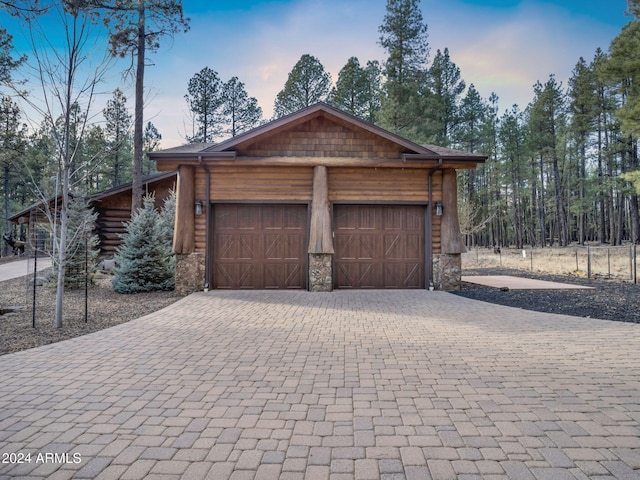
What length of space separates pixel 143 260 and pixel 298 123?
5.76 m

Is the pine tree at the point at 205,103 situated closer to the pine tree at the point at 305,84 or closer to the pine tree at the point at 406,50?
the pine tree at the point at 305,84

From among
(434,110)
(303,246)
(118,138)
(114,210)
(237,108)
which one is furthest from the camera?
(118,138)

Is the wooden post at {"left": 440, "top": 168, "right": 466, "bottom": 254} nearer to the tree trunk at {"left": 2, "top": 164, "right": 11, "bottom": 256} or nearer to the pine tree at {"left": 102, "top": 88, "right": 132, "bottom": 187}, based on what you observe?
the pine tree at {"left": 102, "top": 88, "right": 132, "bottom": 187}

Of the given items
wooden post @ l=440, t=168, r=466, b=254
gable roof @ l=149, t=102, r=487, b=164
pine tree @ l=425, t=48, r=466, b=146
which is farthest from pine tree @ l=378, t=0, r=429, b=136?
gable roof @ l=149, t=102, r=487, b=164

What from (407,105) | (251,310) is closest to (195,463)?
(251,310)

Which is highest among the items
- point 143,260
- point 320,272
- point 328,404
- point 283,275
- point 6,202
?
point 6,202

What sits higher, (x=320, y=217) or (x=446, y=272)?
(x=320, y=217)

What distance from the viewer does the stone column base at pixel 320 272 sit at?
30.6ft

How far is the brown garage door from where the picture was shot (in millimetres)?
9773

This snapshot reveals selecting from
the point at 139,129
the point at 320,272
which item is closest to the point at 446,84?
the point at 139,129

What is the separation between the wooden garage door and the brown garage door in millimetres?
1103

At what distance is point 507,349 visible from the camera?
4383mm

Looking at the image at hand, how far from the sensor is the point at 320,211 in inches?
368

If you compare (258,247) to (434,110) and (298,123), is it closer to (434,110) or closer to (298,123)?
(298,123)
